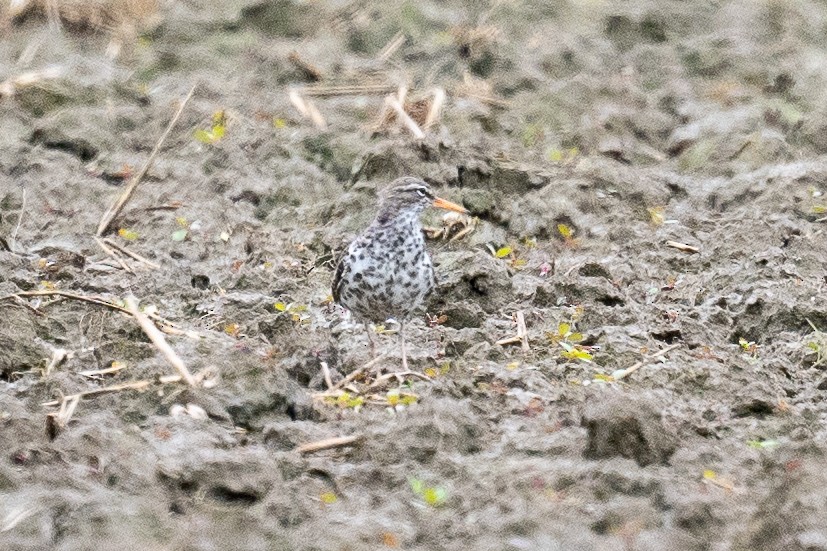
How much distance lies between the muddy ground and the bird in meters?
0.22

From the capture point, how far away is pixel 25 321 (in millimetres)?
8109

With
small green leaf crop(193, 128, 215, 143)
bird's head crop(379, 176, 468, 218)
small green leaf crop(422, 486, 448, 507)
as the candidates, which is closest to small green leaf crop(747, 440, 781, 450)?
small green leaf crop(422, 486, 448, 507)

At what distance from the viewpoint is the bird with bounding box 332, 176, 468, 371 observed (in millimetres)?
8953

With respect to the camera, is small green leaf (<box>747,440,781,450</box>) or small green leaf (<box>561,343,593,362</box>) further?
small green leaf (<box>561,343,593,362</box>)

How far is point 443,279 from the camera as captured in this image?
9508 mm

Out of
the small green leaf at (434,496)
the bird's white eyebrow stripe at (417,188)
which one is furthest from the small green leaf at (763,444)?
the bird's white eyebrow stripe at (417,188)

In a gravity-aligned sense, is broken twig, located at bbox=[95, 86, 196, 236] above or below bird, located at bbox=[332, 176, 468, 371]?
below

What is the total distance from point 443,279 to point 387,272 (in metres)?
0.62

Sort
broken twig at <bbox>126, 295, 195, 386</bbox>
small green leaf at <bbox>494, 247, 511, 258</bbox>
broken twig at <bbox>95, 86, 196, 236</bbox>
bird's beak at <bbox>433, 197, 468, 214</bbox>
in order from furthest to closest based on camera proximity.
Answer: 1. broken twig at <bbox>95, 86, 196, 236</bbox>
2. small green leaf at <bbox>494, 247, 511, 258</bbox>
3. bird's beak at <bbox>433, 197, 468, 214</bbox>
4. broken twig at <bbox>126, 295, 195, 386</bbox>

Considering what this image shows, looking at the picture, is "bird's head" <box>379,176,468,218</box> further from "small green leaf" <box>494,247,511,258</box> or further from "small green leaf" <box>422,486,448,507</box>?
"small green leaf" <box>422,486,448,507</box>

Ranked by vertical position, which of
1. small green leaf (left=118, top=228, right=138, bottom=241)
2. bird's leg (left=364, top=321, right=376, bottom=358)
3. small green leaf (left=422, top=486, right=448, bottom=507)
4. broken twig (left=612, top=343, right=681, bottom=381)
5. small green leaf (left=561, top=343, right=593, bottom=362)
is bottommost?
small green leaf (left=118, top=228, right=138, bottom=241)

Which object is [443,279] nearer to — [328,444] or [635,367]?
[635,367]

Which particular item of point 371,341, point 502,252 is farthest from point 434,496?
point 502,252

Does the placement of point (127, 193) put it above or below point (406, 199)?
below
